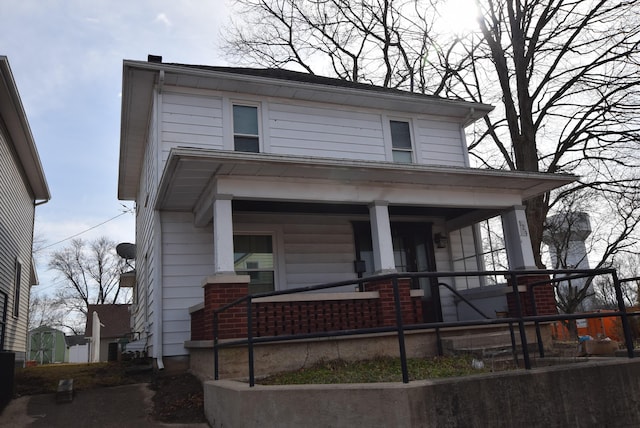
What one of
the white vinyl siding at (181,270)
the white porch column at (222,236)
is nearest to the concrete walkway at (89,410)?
the white vinyl siding at (181,270)

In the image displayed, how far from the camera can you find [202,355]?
7.09 metres

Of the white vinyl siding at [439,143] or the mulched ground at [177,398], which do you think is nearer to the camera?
the mulched ground at [177,398]

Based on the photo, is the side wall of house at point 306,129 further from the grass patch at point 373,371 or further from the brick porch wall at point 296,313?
the grass patch at point 373,371

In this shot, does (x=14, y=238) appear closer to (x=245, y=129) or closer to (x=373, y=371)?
(x=245, y=129)

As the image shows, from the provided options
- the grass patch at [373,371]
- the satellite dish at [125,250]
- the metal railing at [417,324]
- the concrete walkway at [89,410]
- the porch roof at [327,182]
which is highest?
the satellite dish at [125,250]

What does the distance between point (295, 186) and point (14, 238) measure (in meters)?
10.6

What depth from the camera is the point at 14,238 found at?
14.3 m

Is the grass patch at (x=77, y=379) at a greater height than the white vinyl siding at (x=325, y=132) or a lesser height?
lesser

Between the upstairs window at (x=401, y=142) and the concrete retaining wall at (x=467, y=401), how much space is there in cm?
663

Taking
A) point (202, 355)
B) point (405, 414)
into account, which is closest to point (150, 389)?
point (202, 355)

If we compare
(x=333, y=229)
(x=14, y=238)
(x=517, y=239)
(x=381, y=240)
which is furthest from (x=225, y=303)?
(x=14, y=238)

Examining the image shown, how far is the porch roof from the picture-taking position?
6922 millimetres

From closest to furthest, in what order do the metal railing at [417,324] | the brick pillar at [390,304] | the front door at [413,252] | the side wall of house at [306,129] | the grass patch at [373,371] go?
the metal railing at [417,324], the grass patch at [373,371], the brick pillar at [390,304], the side wall of house at [306,129], the front door at [413,252]

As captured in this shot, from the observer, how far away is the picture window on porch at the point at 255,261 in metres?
9.14
